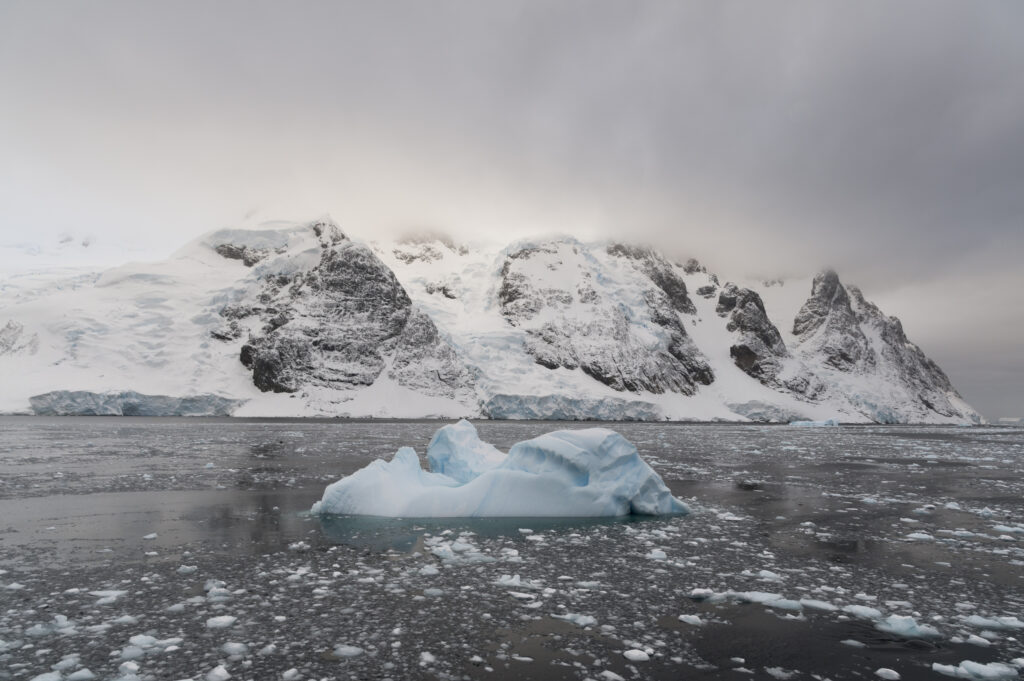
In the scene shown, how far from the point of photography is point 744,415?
133250 mm

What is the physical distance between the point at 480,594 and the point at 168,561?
4.85m

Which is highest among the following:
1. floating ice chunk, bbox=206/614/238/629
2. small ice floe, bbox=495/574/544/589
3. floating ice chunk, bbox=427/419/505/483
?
floating ice chunk, bbox=427/419/505/483

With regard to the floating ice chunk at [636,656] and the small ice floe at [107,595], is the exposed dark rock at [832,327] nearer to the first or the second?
the floating ice chunk at [636,656]

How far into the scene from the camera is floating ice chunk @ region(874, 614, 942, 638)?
20.9 feet

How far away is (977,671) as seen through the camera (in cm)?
538

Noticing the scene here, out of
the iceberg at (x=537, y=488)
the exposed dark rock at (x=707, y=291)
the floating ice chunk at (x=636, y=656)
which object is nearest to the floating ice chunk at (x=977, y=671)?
the floating ice chunk at (x=636, y=656)

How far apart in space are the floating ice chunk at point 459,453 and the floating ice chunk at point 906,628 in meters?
10.8

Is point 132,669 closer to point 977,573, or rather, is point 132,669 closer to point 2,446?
point 977,573

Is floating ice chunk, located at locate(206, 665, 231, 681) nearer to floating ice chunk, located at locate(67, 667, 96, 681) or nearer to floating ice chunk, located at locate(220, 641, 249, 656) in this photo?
floating ice chunk, located at locate(220, 641, 249, 656)

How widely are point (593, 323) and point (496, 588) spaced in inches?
4988

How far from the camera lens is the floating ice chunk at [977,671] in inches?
209

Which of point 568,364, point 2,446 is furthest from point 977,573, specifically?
point 568,364

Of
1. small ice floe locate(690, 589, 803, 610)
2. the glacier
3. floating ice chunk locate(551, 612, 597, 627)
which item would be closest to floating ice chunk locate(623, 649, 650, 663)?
floating ice chunk locate(551, 612, 597, 627)

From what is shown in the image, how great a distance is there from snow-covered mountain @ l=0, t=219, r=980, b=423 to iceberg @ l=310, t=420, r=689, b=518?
3253 inches
